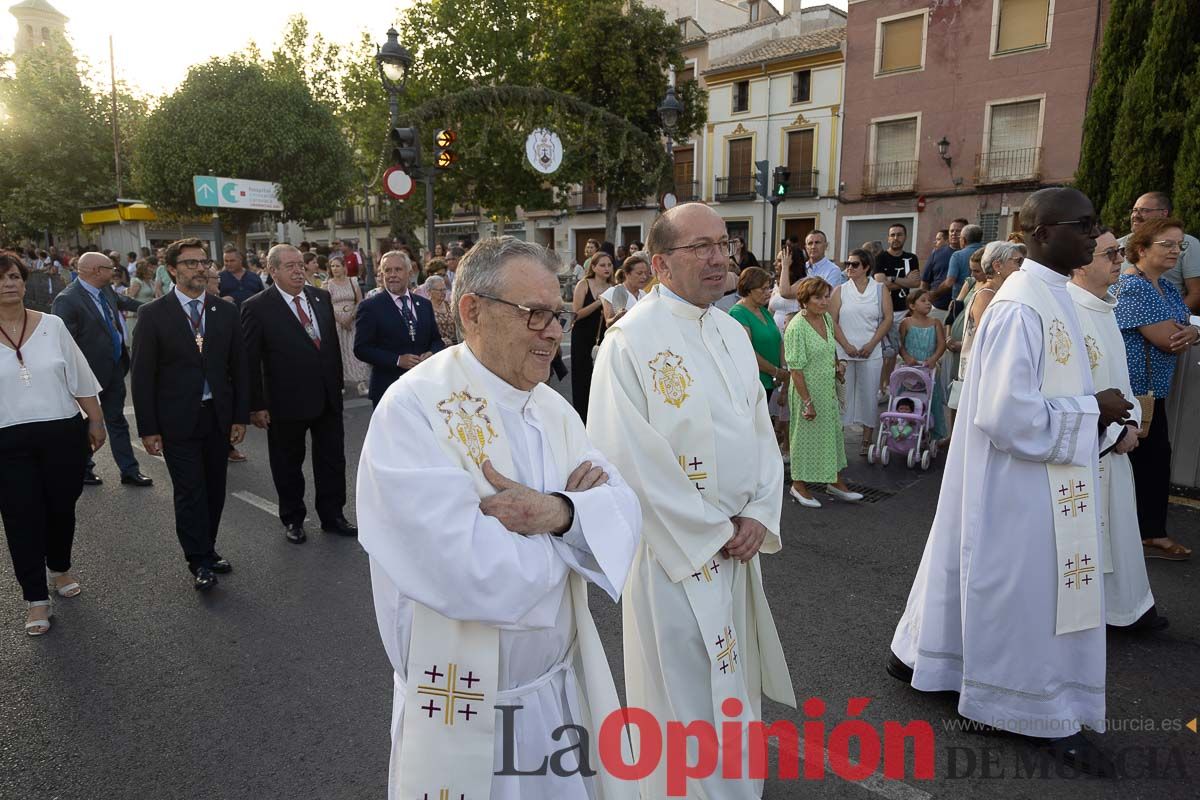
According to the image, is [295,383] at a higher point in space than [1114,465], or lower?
higher

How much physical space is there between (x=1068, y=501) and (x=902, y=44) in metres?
29.5

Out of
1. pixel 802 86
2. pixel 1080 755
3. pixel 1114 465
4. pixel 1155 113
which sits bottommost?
pixel 1080 755

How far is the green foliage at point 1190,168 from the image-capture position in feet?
28.2

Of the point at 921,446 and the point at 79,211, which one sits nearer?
the point at 921,446

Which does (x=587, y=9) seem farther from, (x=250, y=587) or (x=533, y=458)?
(x=533, y=458)

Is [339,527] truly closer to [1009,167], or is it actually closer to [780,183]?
[780,183]

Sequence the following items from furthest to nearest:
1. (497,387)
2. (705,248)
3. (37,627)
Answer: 1. (37,627)
2. (705,248)
3. (497,387)

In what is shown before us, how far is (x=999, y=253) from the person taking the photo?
5719mm

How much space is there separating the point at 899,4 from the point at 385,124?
63.4 ft

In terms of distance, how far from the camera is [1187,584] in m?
4.47

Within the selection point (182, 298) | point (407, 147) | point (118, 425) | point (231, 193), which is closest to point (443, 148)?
point (407, 147)

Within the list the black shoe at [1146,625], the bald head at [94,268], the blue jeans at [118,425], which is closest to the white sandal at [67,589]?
the blue jeans at [118,425]

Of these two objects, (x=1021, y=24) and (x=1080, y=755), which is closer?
(x=1080, y=755)

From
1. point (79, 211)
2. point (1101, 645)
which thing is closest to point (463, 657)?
point (1101, 645)
